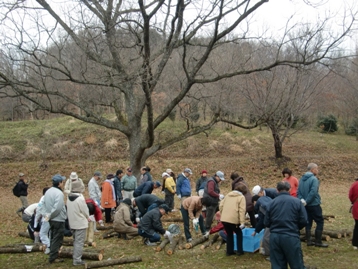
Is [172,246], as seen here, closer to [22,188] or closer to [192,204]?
[192,204]

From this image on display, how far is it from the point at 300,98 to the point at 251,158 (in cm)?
613

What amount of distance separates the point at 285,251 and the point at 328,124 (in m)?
32.9

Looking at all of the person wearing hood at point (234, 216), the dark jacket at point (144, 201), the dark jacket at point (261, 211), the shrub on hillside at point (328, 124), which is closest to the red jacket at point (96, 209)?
the dark jacket at point (144, 201)

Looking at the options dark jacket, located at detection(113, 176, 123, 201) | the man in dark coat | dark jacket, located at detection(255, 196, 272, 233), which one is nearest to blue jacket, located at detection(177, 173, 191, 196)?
dark jacket, located at detection(113, 176, 123, 201)

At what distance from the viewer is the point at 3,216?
14.5 metres

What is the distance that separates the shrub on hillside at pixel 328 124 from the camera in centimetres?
3553

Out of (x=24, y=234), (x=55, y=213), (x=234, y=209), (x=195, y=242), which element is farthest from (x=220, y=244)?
(x=24, y=234)

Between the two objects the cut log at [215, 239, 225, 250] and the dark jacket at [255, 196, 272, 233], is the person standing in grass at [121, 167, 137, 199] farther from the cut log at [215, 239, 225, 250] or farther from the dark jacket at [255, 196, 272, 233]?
the dark jacket at [255, 196, 272, 233]

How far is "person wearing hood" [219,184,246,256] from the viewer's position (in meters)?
7.61

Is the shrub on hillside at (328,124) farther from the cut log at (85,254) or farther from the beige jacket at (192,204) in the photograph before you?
the cut log at (85,254)

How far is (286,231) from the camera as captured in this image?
584cm

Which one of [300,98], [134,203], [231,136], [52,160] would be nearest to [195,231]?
[134,203]

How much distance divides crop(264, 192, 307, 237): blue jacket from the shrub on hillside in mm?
31728

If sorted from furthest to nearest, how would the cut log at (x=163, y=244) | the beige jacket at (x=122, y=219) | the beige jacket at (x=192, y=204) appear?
the beige jacket at (x=122, y=219) < the beige jacket at (x=192, y=204) < the cut log at (x=163, y=244)
